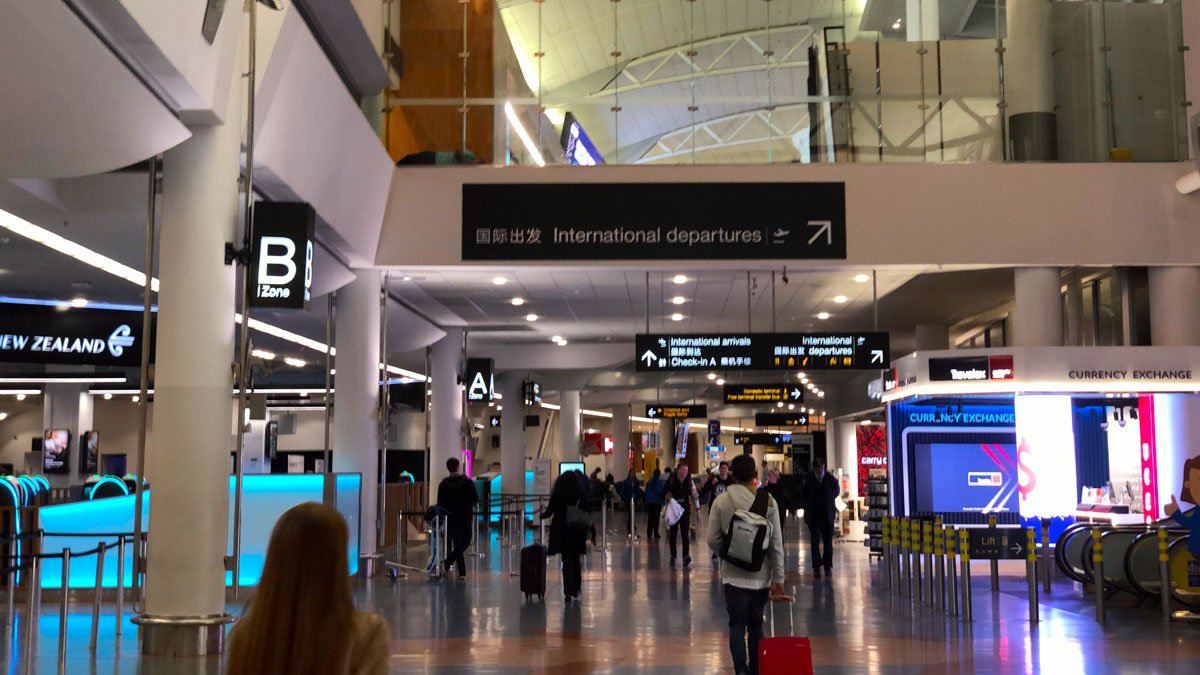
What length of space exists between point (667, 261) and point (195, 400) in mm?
7246

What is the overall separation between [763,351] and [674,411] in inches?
502

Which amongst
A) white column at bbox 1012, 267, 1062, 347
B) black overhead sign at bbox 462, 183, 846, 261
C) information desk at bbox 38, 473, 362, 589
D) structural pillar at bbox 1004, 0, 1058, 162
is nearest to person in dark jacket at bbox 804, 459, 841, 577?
white column at bbox 1012, 267, 1062, 347

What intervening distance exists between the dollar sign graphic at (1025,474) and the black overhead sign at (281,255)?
9689mm

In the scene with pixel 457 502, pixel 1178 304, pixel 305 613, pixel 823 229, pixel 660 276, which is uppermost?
pixel 823 229

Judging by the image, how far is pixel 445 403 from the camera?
2352 cm

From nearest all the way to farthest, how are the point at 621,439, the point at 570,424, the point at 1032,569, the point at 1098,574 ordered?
the point at 1032,569, the point at 1098,574, the point at 570,424, the point at 621,439

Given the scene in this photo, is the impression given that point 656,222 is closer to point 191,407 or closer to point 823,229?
point 823,229

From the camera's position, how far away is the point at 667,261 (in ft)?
50.0

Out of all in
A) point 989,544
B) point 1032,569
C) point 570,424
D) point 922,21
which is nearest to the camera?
point 1032,569

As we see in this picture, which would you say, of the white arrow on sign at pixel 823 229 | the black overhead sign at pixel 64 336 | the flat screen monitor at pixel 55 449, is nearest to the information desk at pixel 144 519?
the black overhead sign at pixel 64 336

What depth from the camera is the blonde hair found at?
2.50m

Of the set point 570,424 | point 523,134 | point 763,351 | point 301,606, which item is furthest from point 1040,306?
point 570,424

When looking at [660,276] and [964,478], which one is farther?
[964,478]

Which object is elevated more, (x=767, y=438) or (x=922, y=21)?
(x=922, y=21)
